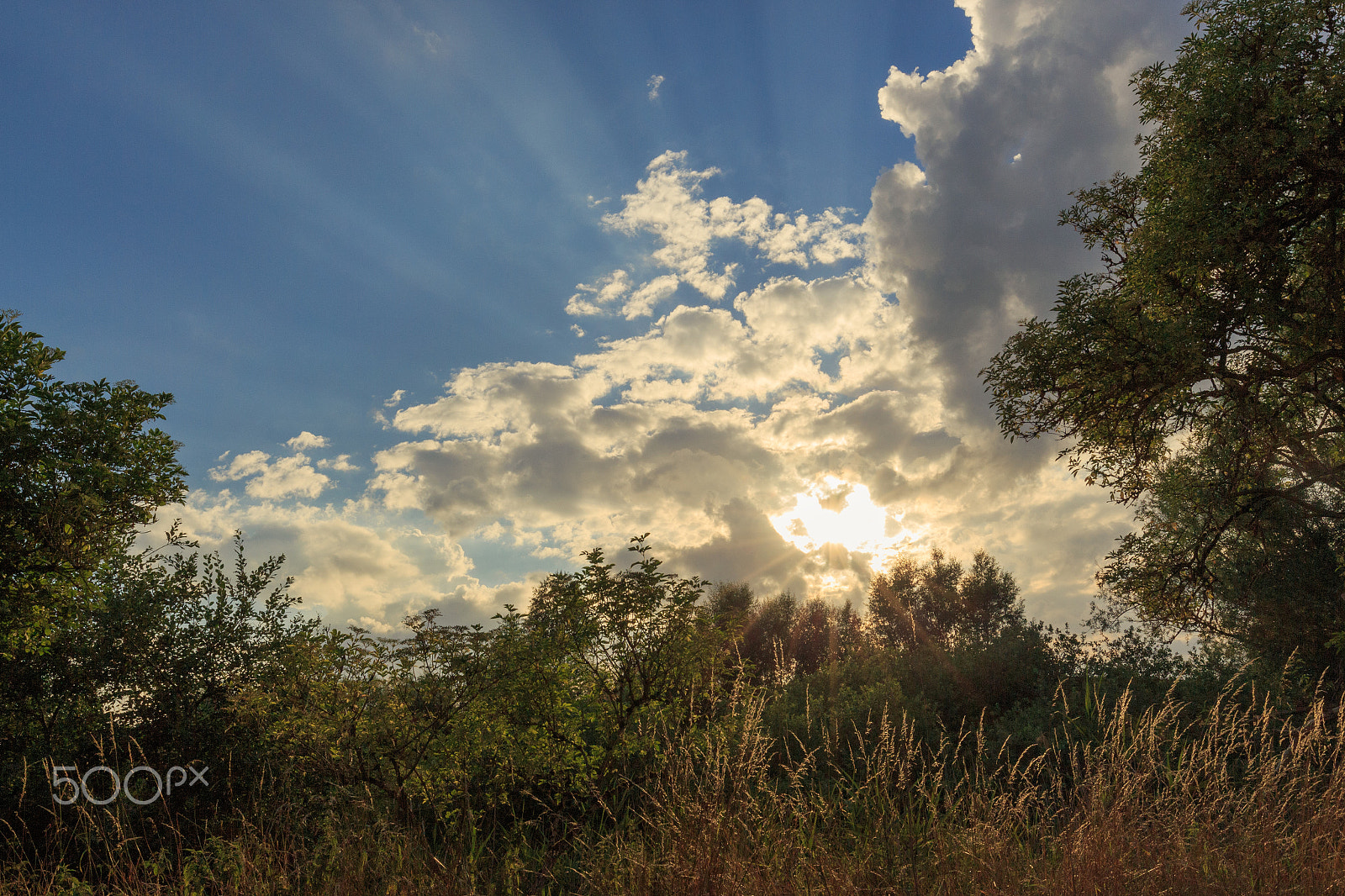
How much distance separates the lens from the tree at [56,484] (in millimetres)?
9734

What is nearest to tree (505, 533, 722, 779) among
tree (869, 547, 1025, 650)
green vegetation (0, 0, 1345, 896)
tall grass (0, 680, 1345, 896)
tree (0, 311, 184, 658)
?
green vegetation (0, 0, 1345, 896)

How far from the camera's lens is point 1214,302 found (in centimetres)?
1147

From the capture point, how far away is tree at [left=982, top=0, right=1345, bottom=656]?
10.3m

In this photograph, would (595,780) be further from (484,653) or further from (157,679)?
(157,679)

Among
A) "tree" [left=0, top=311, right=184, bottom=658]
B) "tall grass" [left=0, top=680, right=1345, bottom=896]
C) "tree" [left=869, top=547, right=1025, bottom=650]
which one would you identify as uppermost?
"tree" [left=869, top=547, right=1025, bottom=650]

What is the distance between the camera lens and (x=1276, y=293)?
11.1 meters

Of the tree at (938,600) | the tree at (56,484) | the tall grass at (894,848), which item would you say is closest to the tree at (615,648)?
the tall grass at (894,848)

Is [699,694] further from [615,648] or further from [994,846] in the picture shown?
[994,846]

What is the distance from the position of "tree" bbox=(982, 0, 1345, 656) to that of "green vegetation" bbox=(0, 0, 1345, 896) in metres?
0.06

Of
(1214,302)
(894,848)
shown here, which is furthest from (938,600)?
(894,848)

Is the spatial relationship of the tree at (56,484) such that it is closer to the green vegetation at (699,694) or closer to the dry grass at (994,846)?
the green vegetation at (699,694)

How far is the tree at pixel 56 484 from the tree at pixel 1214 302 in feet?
47.6

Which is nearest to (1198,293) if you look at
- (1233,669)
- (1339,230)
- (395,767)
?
(1339,230)

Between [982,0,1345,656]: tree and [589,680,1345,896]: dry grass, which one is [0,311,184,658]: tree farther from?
[982,0,1345,656]: tree
